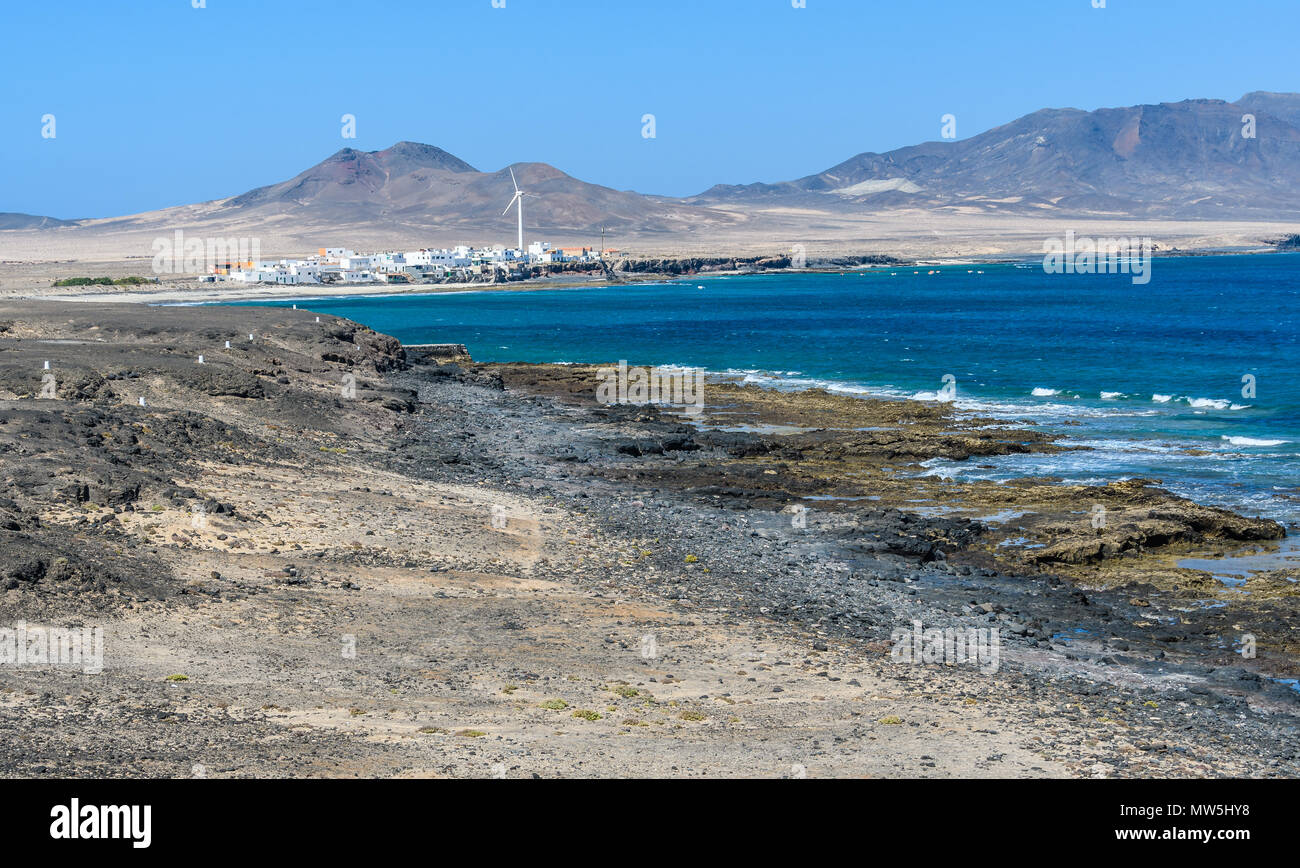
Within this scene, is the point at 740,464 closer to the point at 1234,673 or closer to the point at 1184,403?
the point at 1234,673

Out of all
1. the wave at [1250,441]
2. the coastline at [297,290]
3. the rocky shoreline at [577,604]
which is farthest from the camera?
the coastline at [297,290]

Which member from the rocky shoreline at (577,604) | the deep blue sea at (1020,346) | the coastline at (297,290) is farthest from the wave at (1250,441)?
the coastline at (297,290)

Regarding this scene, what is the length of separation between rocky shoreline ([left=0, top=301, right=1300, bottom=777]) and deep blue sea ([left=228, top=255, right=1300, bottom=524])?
489 centimetres

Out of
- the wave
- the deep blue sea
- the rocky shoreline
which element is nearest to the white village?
the deep blue sea

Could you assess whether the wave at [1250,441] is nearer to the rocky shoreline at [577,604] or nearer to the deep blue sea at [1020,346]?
the deep blue sea at [1020,346]

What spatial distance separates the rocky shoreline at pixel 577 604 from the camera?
44.4ft

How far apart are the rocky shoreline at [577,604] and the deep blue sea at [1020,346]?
16.1ft

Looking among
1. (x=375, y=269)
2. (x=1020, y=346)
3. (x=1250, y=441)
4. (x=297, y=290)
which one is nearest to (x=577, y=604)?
(x=1250, y=441)

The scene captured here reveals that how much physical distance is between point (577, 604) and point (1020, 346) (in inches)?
2398

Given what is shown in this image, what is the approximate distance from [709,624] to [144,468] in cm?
1216

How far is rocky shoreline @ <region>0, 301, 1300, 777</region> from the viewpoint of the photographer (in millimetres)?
13531

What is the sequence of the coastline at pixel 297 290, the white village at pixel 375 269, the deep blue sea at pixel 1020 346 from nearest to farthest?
the deep blue sea at pixel 1020 346
the coastline at pixel 297 290
the white village at pixel 375 269

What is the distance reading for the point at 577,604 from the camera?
784 inches

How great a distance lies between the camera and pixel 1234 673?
17.6 m
